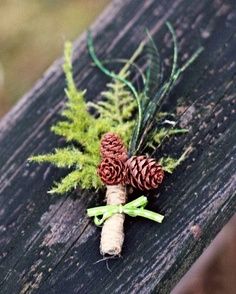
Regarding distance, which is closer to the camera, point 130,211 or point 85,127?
point 130,211

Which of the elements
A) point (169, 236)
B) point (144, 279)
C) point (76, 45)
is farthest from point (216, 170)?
point (76, 45)

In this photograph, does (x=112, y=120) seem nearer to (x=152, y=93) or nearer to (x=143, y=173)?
(x=152, y=93)

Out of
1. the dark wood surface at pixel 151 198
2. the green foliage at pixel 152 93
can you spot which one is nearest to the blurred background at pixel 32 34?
the dark wood surface at pixel 151 198

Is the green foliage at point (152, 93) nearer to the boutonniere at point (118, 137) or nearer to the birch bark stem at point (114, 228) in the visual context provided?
the boutonniere at point (118, 137)

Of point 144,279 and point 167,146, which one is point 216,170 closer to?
point 167,146

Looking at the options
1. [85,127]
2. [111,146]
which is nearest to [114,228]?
[111,146]

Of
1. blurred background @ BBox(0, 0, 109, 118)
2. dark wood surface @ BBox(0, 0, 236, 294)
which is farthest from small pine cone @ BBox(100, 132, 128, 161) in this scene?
blurred background @ BBox(0, 0, 109, 118)

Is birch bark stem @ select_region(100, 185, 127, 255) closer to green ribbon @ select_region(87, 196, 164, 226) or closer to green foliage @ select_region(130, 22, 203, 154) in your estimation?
green ribbon @ select_region(87, 196, 164, 226)

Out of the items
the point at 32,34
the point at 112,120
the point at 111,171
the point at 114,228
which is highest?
the point at 32,34
